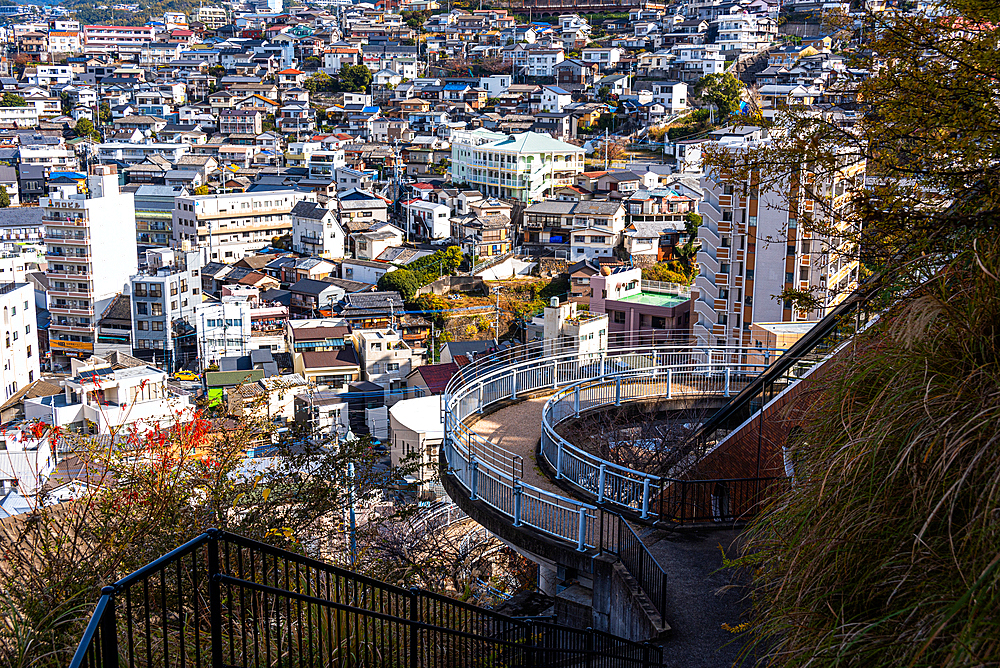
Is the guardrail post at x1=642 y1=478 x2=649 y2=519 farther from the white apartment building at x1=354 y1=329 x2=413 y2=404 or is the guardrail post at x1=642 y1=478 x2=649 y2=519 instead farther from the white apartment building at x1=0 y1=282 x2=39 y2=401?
the white apartment building at x1=0 y1=282 x2=39 y2=401

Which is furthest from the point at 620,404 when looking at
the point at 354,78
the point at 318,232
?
the point at 354,78

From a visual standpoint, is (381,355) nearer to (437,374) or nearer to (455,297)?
(437,374)

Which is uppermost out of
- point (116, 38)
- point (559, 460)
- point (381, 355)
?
point (116, 38)

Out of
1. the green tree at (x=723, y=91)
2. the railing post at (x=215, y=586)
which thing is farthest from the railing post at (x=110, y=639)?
the green tree at (x=723, y=91)

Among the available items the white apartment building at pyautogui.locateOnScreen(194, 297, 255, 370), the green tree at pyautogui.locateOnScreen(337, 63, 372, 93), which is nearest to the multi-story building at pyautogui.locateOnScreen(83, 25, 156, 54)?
the green tree at pyautogui.locateOnScreen(337, 63, 372, 93)

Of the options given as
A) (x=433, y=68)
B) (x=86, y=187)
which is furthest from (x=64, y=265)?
(x=433, y=68)

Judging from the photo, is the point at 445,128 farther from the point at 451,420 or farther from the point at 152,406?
the point at 451,420

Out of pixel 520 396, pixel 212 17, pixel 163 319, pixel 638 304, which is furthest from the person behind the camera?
pixel 212 17
